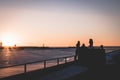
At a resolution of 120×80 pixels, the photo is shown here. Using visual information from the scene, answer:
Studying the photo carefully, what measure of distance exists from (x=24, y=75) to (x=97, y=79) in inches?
154

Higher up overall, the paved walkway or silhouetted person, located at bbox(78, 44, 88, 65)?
silhouetted person, located at bbox(78, 44, 88, 65)

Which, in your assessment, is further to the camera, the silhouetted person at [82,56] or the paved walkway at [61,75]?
the silhouetted person at [82,56]

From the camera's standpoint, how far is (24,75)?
1476 cm

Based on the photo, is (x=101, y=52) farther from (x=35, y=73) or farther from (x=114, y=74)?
(x=35, y=73)

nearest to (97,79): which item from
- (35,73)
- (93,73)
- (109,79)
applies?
(109,79)

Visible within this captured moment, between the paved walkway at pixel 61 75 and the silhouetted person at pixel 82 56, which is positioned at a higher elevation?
the silhouetted person at pixel 82 56

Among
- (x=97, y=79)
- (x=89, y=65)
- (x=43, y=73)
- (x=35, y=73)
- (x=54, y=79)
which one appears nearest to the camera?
(x=54, y=79)

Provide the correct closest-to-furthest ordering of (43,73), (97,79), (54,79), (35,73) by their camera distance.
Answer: (54,79)
(97,79)
(35,73)
(43,73)

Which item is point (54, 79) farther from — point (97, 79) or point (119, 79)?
point (119, 79)

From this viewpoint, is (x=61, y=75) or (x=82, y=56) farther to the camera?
(x=82, y=56)

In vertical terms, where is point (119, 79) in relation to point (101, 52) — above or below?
below

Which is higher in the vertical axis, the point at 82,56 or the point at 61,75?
the point at 82,56

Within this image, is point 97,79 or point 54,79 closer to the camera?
point 54,79

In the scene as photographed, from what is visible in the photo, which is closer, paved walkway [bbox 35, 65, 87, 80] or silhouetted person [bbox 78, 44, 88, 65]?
paved walkway [bbox 35, 65, 87, 80]
